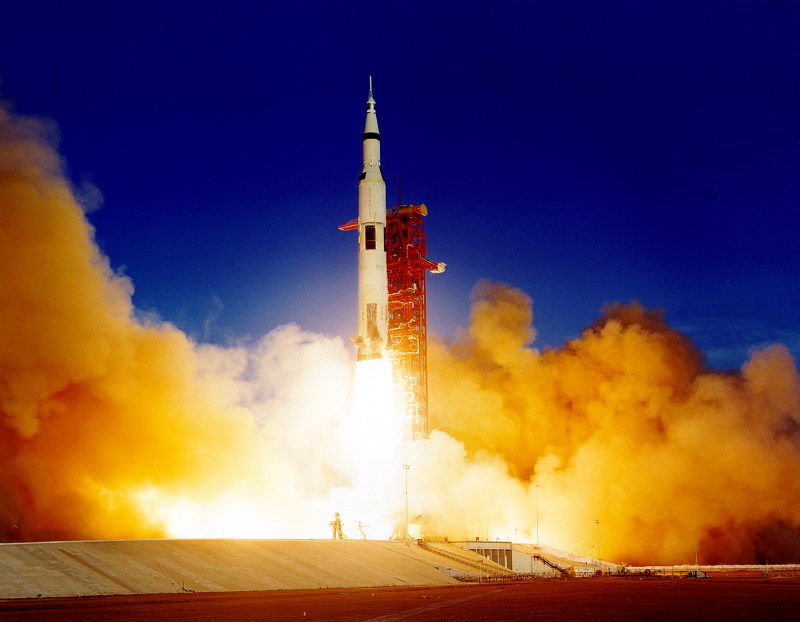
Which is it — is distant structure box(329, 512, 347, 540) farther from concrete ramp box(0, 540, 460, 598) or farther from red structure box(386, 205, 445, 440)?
red structure box(386, 205, 445, 440)

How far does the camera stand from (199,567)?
4722 centimetres

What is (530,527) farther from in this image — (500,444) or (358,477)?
(358,477)

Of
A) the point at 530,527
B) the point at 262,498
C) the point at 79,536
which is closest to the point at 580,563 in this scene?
→ the point at 530,527

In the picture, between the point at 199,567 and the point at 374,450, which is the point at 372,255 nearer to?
the point at 374,450

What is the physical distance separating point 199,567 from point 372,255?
91.4ft

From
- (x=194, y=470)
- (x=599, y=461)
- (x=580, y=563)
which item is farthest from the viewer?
(x=599, y=461)

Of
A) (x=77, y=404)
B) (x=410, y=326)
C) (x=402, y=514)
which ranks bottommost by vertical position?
(x=402, y=514)

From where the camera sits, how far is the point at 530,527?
82250 millimetres

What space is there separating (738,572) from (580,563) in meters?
14.4

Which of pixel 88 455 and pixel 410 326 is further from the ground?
pixel 410 326

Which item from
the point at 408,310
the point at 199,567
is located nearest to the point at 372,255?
the point at 408,310

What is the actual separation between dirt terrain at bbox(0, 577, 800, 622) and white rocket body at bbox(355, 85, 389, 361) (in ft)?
70.6

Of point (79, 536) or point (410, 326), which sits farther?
point (410, 326)

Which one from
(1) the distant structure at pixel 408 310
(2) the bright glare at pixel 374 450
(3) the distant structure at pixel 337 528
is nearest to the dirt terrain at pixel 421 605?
(3) the distant structure at pixel 337 528
